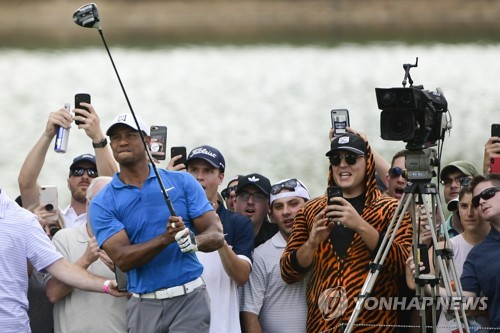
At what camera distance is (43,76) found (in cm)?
2238

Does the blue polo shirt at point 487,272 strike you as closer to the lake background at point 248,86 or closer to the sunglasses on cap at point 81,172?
the sunglasses on cap at point 81,172

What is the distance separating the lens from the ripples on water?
1644 centimetres

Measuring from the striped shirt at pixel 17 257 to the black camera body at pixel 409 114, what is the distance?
178 centimetres

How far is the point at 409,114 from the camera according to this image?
5750mm

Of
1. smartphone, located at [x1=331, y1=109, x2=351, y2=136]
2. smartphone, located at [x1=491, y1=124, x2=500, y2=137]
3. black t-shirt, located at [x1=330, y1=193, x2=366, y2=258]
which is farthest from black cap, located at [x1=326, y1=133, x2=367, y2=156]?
smartphone, located at [x1=491, y1=124, x2=500, y2=137]

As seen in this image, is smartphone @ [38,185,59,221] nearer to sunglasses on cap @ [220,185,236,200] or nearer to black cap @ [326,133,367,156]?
sunglasses on cap @ [220,185,236,200]

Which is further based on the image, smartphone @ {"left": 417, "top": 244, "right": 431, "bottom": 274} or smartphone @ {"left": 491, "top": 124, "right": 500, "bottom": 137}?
smartphone @ {"left": 491, "top": 124, "right": 500, "bottom": 137}

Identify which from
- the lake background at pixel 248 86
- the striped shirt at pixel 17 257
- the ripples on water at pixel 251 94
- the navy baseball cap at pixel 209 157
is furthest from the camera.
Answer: the lake background at pixel 248 86

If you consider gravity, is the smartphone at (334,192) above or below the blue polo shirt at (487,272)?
above

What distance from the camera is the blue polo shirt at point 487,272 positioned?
19.8 ft

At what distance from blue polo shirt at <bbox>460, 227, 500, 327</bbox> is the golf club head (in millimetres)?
2317

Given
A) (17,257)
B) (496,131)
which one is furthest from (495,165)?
(17,257)

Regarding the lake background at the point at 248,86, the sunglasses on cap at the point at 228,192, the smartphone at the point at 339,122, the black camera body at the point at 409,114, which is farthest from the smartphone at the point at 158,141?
the lake background at the point at 248,86

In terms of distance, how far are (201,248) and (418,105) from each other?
129 cm
